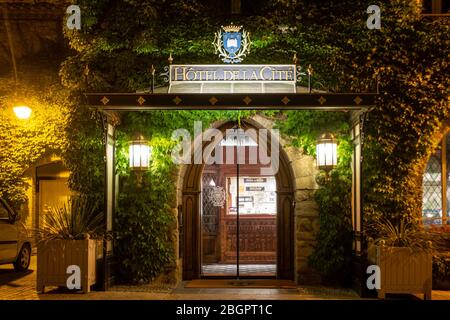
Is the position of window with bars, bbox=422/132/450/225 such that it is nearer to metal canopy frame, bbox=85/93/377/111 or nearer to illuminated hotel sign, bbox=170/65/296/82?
metal canopy frame, bbox=85/93/377/111

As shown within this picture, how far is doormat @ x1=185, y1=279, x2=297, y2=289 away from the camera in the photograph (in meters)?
10.5

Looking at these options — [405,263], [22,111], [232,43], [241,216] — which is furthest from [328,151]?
[22,111]

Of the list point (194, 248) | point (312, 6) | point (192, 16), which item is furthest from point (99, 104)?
point (312, 6)

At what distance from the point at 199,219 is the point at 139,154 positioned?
1.93 meters

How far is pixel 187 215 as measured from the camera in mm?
11320

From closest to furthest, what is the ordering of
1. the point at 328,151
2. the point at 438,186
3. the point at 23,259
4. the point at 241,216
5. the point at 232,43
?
1. the point at 328,151
2. the point at 232,43
3. the point at 438,186
4. the point at 23,259
5. the point at 241,216

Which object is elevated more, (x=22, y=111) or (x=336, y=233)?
Answer: (x=22, y=111)

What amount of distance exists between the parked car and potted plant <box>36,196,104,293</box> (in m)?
2.26

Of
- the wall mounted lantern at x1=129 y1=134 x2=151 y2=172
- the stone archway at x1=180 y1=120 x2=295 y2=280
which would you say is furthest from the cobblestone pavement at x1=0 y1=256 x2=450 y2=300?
the wall mounted lantern at x1=129 y1=134 x2=151 y2=172

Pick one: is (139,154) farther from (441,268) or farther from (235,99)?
(441,268)

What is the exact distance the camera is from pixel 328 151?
1017 centimetres

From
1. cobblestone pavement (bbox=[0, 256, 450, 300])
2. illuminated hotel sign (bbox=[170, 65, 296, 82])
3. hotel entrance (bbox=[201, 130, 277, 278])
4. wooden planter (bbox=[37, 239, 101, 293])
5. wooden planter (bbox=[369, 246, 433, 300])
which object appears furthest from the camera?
hotel entrance (bbox=[201, 130, 277, 278])

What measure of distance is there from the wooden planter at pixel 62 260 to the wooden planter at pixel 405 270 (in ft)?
15.5

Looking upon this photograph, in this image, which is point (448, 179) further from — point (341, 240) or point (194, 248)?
point (194, 248)
